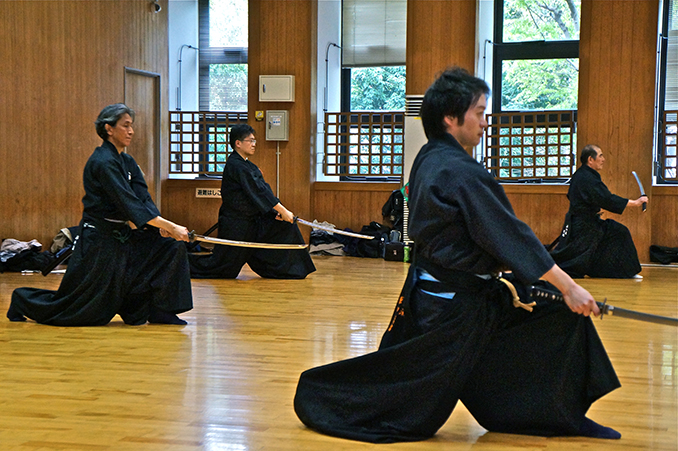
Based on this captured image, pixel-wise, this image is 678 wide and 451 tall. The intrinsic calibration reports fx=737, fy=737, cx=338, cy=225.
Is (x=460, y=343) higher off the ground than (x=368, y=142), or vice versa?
(x=368, y=142)

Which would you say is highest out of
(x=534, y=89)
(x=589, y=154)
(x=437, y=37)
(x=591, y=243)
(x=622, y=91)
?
(x=437, y=37)

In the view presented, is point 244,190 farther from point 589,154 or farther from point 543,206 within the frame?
point 543,206

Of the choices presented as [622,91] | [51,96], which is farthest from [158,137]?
[622,91]

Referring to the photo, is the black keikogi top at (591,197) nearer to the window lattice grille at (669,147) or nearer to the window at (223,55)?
the window lattice grille at (669,147)

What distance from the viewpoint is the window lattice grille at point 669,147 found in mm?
8133

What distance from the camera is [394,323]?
2.46 meters

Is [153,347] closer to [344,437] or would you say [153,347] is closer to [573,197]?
[344,437]

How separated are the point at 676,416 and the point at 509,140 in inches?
248

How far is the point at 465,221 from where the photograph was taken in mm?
2162

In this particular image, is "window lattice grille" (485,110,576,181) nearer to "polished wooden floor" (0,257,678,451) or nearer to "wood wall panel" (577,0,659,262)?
"wood wall panel" (577,0,659,262)

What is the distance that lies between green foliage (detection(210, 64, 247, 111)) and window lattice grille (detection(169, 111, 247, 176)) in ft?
1.11

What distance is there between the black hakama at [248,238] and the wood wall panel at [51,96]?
2.12 meters

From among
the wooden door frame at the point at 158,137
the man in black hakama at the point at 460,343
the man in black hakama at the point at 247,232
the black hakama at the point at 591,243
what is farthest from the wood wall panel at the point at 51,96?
the man in black hakama at the point at 460,343

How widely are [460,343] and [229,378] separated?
4.25 ft
